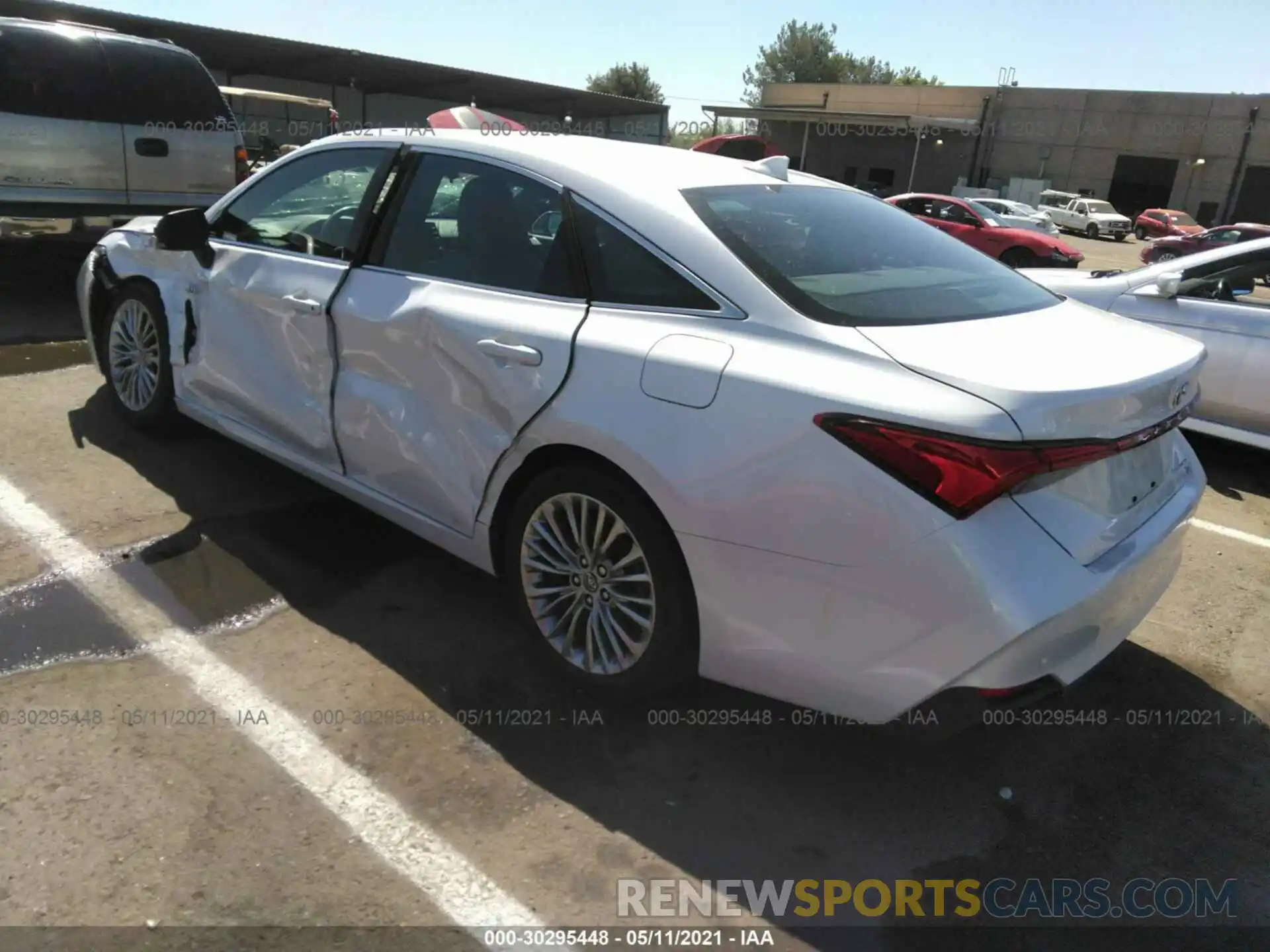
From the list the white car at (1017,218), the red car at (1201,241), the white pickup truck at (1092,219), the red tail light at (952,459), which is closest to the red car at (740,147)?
the red tail light at (952,459)

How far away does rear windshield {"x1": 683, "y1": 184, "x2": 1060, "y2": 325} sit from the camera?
259cm

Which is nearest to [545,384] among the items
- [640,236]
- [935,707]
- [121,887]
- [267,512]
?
[640,236]

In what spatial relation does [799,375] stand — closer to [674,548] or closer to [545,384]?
[674,548]

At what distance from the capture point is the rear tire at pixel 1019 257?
19511 millimetres

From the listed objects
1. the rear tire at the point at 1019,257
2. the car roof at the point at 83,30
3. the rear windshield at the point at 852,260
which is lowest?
the rear tire at the point at 1019,257

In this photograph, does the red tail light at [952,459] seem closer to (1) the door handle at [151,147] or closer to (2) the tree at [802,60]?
(1) the door handle at [151,147]

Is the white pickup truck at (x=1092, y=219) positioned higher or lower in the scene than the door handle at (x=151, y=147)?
lower

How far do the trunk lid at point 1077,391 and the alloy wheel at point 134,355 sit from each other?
11.6ft

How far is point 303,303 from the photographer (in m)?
3.53

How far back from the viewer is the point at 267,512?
409cm

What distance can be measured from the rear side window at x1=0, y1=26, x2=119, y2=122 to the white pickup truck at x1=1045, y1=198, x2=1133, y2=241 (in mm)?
39296

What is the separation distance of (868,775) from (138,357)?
387cm

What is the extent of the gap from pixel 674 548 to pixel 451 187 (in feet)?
5.24

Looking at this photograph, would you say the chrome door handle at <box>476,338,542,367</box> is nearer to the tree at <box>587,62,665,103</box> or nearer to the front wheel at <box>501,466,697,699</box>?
the front wheel at <box>501,466,697,699</box>
